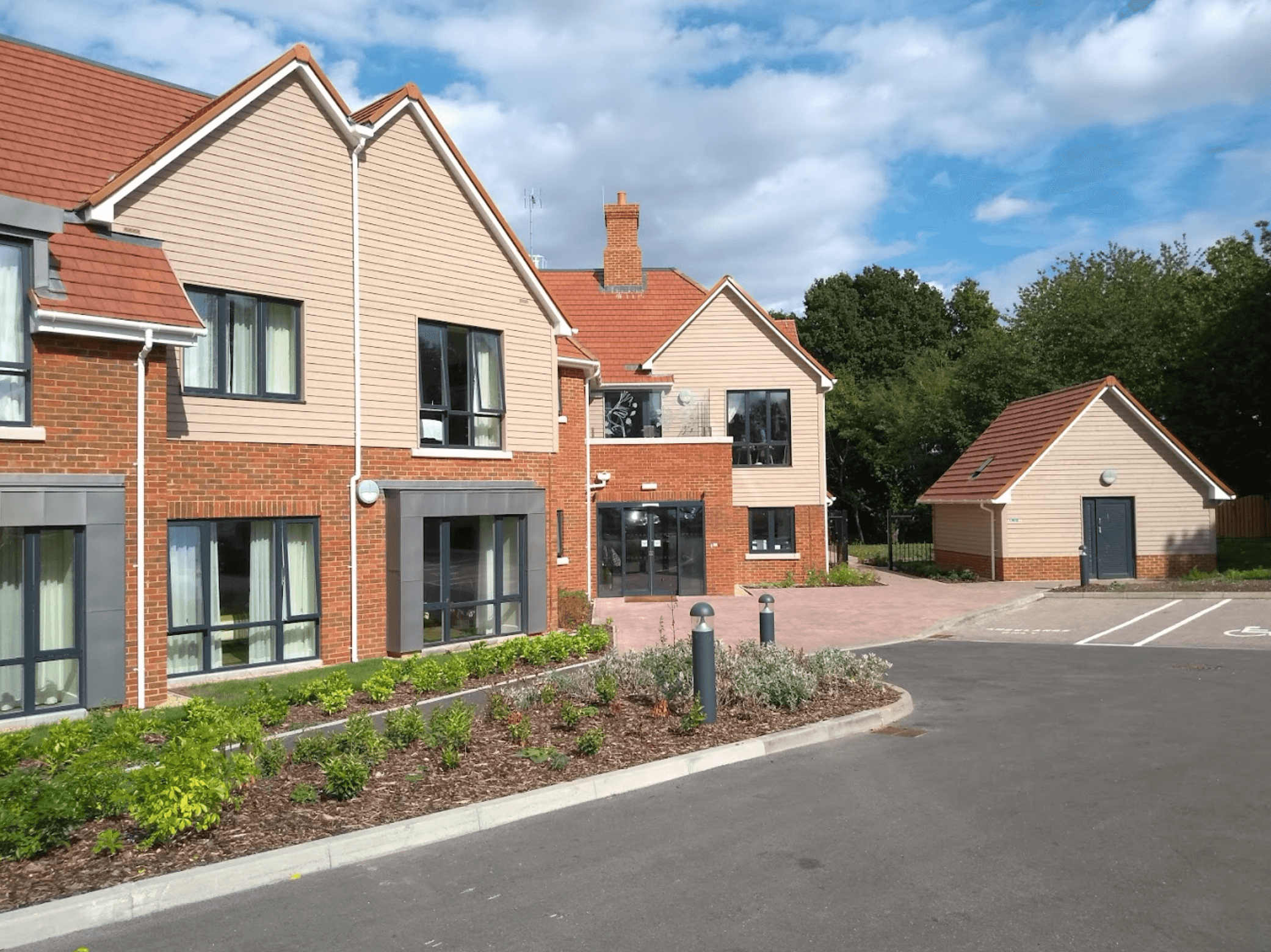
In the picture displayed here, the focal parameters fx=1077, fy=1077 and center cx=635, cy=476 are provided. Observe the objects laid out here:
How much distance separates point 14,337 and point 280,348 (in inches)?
156

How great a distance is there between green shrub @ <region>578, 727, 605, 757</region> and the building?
56.1ft

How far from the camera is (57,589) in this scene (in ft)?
38.4

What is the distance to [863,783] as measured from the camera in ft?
28.5

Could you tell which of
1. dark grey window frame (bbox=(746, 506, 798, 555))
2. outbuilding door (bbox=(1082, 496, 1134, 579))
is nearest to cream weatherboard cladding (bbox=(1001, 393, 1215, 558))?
outbuilding door (bbox=(1082, 496, 1134, 579))

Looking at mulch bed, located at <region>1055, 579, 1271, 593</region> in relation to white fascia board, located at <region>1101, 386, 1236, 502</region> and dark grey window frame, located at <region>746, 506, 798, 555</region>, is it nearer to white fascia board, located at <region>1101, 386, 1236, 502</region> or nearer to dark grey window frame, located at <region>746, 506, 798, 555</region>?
white fascia board, located at <region>1101, 386, 1236, 502</region>

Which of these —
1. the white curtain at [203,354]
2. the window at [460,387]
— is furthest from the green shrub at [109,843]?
the window at [460,387]

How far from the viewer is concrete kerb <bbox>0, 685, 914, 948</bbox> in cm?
580

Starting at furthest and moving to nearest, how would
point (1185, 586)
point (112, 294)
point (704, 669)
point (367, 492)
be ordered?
point (1185, 586) < point (367, 492) < point (112, 294) < point (704, 669)

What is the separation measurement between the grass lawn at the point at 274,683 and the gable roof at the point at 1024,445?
20019 millimetres

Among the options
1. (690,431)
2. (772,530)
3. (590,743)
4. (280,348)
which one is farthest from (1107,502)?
(590,743)

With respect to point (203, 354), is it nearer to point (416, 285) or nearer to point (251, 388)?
point (251, 388)

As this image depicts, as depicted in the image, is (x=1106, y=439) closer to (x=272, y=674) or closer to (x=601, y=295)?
(x=601, y=295)

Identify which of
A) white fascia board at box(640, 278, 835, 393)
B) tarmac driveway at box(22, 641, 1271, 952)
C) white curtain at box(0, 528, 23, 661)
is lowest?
tarmac driveway at box(22, 641, 1271, 952)

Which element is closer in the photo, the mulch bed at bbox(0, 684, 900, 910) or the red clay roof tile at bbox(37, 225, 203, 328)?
the mulch bed at bbox(0, 684, 900, 910)
